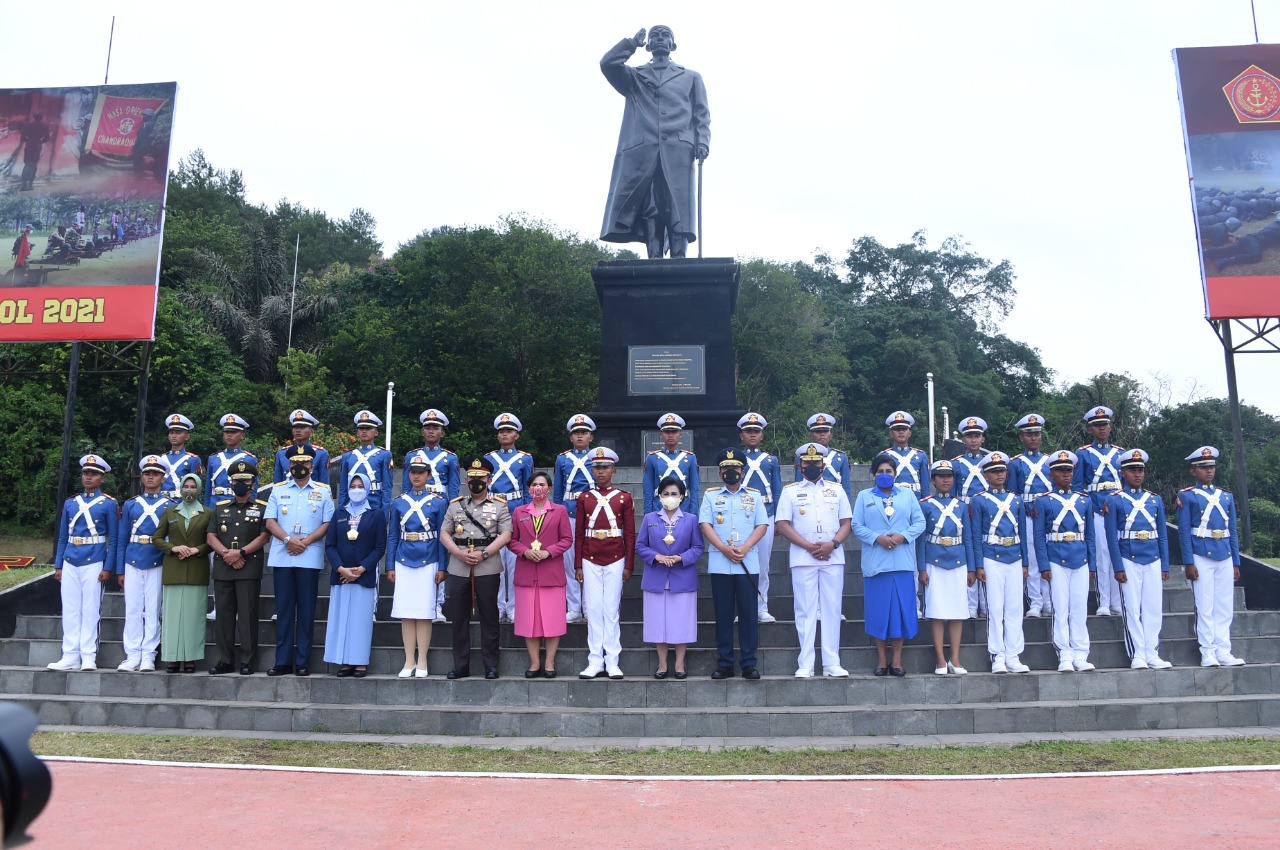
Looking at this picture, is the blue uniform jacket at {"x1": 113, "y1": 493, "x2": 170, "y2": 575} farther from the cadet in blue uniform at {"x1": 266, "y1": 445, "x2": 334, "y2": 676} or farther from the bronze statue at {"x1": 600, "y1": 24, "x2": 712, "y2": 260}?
the bronze statue at {"x1": 600, "y1": 24, "x2": 712, "y2": 260}

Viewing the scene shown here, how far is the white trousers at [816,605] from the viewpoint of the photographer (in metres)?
7.82

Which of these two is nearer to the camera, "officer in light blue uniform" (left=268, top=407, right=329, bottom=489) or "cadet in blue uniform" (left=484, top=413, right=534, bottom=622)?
"cadet in blue uniform" (left=484, top=413, right=534, bottom=622)

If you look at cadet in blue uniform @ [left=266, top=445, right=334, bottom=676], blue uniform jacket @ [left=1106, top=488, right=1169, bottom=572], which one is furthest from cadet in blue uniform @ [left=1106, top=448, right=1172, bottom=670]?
cadet in blue uniform @ [left=266, top=445, right=334, bottom=676]

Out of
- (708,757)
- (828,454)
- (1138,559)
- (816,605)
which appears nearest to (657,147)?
(828,454)

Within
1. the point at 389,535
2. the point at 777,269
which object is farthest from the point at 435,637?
the point at 777,269

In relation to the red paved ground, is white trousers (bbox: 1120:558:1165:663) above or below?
above

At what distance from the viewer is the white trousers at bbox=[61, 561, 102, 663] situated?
27.9 ft

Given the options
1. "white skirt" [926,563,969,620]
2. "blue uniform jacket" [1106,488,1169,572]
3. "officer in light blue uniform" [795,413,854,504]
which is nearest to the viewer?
"white skirt" [926,563,969,620]

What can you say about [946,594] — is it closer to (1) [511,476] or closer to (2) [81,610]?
(1) [511,476]

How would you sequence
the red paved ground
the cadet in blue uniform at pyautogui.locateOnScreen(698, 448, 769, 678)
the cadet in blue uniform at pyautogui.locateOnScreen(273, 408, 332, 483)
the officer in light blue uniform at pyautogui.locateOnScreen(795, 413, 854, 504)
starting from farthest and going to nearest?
the officer in light blue uniform at pyautogui.locateOnScreen(795, 413, 854, 504), the cadet in blue uniform at pyautogui.locateOnScreen(273, 408, 332, 483), the cadet in blue uniform at pyautogui.locateOnScreen(698, 448, 769, 678), the red paved ground

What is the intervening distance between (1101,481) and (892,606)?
2784mm

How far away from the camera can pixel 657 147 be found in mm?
12289

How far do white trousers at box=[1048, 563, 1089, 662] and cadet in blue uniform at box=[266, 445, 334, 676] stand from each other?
581cm

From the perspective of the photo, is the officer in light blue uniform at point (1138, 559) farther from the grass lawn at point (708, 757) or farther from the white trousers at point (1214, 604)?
the grass lawn at point (708, 757)
